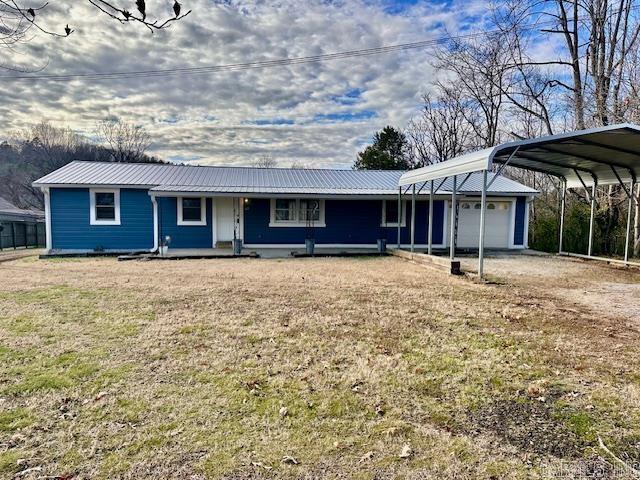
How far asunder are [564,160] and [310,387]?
36.1ft

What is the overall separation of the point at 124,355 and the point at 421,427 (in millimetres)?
2946

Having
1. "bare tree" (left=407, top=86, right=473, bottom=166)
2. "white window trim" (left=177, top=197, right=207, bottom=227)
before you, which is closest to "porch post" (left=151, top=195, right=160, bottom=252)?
"white window trim" (left=177, top=197, right=207, bottom=227)

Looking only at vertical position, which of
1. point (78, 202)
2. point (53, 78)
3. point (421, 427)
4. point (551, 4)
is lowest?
point (421, 427)

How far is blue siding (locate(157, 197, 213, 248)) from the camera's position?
14.1 metres

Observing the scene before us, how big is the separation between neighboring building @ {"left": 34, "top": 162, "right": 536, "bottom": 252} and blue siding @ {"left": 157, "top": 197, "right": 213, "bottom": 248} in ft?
0.12

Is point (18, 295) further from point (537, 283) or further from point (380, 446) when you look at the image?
point (537, 283)

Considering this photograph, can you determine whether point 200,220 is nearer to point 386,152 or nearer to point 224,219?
point 224,219

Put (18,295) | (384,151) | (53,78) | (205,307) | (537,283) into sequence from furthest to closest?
(384,151) → (53,78) → (537,283) → (18,295) → (205,307)

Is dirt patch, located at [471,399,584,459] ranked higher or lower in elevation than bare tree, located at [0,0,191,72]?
lower

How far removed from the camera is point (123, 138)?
35281 millimetres

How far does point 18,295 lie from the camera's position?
22.1ft

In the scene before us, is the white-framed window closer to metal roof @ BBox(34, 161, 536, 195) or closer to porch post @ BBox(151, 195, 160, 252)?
metal roof @ BBox(34, 161, 536, 195)

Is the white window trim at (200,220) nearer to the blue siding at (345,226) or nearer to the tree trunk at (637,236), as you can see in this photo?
the blue siding at (345,226)

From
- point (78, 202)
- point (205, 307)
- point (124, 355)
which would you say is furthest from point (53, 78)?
point (124, 355)
